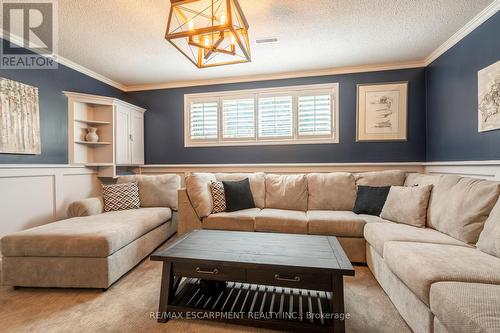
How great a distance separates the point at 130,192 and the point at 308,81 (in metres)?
3.06

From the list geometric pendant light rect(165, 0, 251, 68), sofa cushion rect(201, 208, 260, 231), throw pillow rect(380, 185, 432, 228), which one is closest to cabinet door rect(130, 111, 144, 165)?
sofa cushion rect(201, 208, 260, 231)

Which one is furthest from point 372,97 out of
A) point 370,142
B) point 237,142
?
point 237,142

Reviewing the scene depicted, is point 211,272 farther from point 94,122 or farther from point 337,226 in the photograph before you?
point 94,122

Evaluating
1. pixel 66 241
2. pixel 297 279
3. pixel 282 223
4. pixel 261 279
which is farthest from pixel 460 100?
pixel 66 241

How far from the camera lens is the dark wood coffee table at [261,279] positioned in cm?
135

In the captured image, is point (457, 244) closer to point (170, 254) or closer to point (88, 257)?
point (170, 254)

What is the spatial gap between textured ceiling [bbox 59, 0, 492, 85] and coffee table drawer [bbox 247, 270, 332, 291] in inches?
84.1

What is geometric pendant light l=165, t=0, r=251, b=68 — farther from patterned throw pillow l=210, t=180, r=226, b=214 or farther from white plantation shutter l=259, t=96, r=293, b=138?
white plantation shutter l=259, t=96, r=293, b=138

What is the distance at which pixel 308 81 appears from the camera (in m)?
3.45

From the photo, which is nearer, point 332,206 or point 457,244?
point 457,244

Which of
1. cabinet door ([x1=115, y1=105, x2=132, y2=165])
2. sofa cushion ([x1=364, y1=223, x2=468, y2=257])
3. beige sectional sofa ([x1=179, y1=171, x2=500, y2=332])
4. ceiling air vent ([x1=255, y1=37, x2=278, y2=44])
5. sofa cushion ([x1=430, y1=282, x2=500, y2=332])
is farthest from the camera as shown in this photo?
cabinet door ([x1=115, y1=105, x2=132, y2=165])

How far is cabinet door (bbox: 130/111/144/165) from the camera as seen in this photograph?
12.3 ft

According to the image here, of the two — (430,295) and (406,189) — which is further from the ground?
(406,189)

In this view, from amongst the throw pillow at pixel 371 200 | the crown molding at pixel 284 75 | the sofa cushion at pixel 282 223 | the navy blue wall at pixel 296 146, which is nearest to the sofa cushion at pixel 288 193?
the sofa cushion at pixel 282 223
